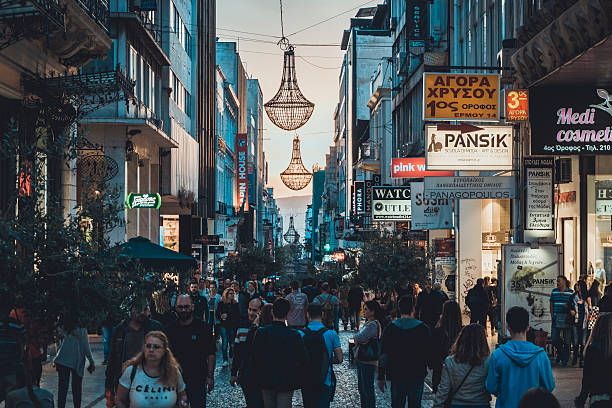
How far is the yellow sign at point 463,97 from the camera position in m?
19.7

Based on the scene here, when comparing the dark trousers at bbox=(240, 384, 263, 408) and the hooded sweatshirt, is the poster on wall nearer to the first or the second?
the dark trousers at bbox=(240, 384, 263, 408)

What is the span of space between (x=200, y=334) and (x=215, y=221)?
61.4m

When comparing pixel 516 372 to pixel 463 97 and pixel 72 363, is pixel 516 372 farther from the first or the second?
pixel 463 97

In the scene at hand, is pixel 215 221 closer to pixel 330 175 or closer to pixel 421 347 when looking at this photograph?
pixel 421 347

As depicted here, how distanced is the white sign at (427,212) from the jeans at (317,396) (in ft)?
67.5

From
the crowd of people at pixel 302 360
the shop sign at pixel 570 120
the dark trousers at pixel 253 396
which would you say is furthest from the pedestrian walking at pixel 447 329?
the shop sign at pixel 570 120

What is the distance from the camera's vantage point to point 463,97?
1981 centimetres

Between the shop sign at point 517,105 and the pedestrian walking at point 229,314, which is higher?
the shop sign at point 517,105

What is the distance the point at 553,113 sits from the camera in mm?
16688

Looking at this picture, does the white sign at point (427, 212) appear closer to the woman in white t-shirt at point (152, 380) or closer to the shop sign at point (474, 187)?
the shop sign at point (474, 187)

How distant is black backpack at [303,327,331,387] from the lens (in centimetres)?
1037

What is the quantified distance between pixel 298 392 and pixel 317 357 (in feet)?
17.9

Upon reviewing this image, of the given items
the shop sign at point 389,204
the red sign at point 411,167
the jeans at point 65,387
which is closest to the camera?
the jeans at point 65,387

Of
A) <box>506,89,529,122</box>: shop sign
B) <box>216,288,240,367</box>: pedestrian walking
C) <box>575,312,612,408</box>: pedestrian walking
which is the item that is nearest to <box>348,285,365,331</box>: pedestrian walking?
<box>216,288,240,367</box>: pedestrian walking
